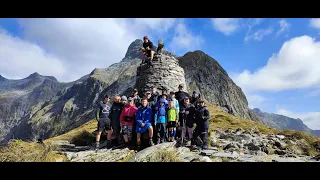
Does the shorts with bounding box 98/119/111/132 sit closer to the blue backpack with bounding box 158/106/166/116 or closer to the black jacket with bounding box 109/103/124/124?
the black jacket with bounding box 109/103/124/124

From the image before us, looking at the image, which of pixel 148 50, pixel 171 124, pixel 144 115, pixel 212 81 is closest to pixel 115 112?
pixel 144 115

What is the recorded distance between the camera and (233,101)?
10856 centimetres

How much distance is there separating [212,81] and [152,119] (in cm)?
9412

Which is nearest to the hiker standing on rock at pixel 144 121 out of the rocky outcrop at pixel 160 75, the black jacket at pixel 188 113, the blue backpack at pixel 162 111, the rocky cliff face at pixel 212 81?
the blue backpack at pixel 162 111

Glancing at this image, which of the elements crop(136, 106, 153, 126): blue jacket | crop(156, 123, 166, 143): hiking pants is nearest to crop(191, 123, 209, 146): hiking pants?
crop(156, 123, 166, 143): hiking pants

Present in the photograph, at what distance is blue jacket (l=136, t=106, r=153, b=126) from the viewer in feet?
43.9

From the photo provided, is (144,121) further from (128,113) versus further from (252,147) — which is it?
(252,147)

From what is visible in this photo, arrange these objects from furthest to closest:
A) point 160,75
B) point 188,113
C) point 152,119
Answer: point 160,75 → point 188,113 → point 152,119

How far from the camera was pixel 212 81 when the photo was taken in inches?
4144

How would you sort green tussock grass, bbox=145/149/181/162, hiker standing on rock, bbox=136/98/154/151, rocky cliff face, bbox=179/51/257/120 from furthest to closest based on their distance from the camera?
rocky cliff face, bbox=179/51/257/120, hiker standing on rock, bbox=136/98/154/151, green tussock grass, bbox=145/149/181/162
